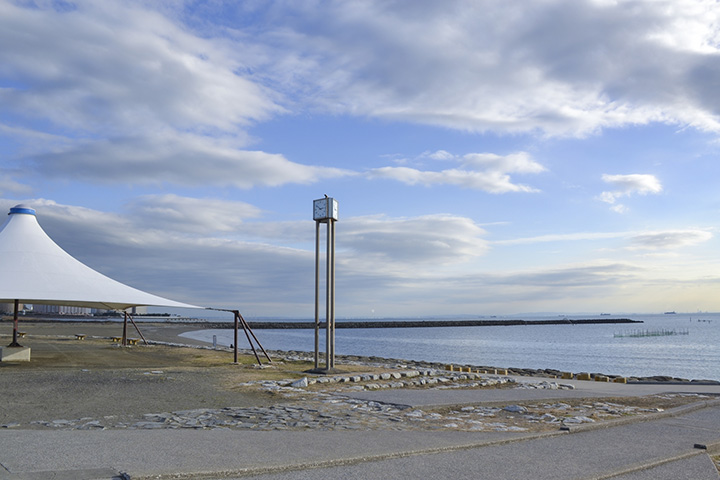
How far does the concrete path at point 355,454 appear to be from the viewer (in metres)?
5.15

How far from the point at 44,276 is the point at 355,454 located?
14535 millimetres

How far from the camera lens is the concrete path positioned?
203 inches

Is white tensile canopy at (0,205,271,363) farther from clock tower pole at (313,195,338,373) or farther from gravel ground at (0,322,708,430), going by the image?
clock tower pole at (313,195,338,373)

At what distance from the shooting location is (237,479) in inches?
196

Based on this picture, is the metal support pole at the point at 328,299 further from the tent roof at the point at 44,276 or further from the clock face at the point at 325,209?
the tent roof at the point at 44,276

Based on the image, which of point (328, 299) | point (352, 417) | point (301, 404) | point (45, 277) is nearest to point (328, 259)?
point (328, 299)

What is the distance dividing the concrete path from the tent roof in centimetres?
1087

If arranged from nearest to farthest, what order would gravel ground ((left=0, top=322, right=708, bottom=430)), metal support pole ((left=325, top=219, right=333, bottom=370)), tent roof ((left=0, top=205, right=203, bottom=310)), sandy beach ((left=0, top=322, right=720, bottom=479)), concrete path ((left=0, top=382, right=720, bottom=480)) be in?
concrete path ((left=0, top=382, right=720, bottom=480)), sandy beach ((left=0, top=322, right=720, bottom=479)), gravel ground ((left=0, top=322, right=708, bottom=430)), metal support pole ((left=325, top=219, right=333, bottom=370)), tent roof ((left=0, top=205, right=203, bottom=310))

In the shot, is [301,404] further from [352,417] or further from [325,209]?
[325,209]

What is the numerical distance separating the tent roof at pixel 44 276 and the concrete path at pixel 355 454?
Answer: 35.7ft

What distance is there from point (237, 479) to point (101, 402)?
5.36m

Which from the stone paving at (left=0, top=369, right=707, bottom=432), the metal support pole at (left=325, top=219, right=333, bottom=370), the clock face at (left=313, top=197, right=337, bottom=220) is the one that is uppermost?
the clock face at (left=313, top=197, right=337, bottom=220)

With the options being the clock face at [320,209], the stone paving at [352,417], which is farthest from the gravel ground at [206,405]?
the clock face at [320,209]

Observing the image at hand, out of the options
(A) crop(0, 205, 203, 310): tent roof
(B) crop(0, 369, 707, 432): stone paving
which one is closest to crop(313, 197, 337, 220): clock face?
(B) crop(0, 369, 707, 432): stone paving
